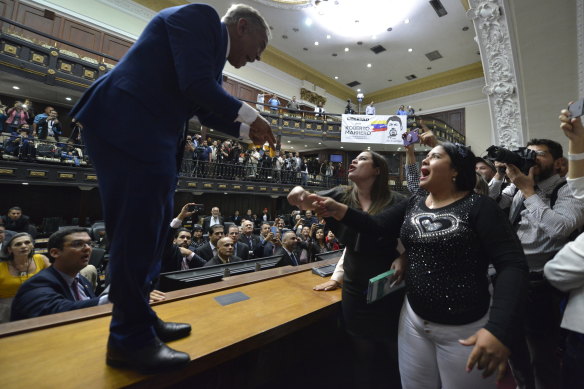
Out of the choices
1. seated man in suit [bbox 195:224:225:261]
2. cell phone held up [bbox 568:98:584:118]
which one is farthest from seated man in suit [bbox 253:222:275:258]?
cell phone held up [bbox 568:98:584:118]

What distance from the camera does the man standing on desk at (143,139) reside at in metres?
0.81

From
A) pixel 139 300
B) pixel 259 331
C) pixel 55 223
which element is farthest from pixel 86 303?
pixel 55 223

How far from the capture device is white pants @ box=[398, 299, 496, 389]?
2.96 feet

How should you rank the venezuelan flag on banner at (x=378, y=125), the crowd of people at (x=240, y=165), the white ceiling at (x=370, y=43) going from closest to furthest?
1. the crowd of people at (x=240, y=165)
2. the white ceiling at (x=370, y=43)
3. the venezuelan flag on banner at (x=378, y=125)

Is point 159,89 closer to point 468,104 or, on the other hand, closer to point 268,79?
point 268,79

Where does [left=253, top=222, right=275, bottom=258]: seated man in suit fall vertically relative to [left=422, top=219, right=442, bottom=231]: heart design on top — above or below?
below

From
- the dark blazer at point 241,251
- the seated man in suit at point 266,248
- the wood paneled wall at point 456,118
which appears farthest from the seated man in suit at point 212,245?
the wood paneled wall at point 456,118

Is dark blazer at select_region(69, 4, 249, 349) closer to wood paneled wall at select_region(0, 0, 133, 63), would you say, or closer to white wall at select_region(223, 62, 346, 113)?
wood paneled wall at select_region(0, 0, 133, 63)

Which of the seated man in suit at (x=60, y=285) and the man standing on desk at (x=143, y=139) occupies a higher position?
the man standing on desk at (x=143, y=139)

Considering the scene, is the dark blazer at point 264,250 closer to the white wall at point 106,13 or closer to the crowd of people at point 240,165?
the crowd of people at point 240,165

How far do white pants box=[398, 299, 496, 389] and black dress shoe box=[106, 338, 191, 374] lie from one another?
818 mm

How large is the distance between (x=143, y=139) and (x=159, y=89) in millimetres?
178

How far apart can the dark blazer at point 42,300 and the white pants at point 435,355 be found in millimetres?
1588

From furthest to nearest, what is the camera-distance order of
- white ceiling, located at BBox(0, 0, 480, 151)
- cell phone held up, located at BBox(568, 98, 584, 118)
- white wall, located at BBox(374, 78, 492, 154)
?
A: white wall, located at BBox(374, 78, 492, 154) < white ceiling, located at BBox(0, 0, 480, 151) < cell phone held up, located at BBox(568, 98, 584, 118)
